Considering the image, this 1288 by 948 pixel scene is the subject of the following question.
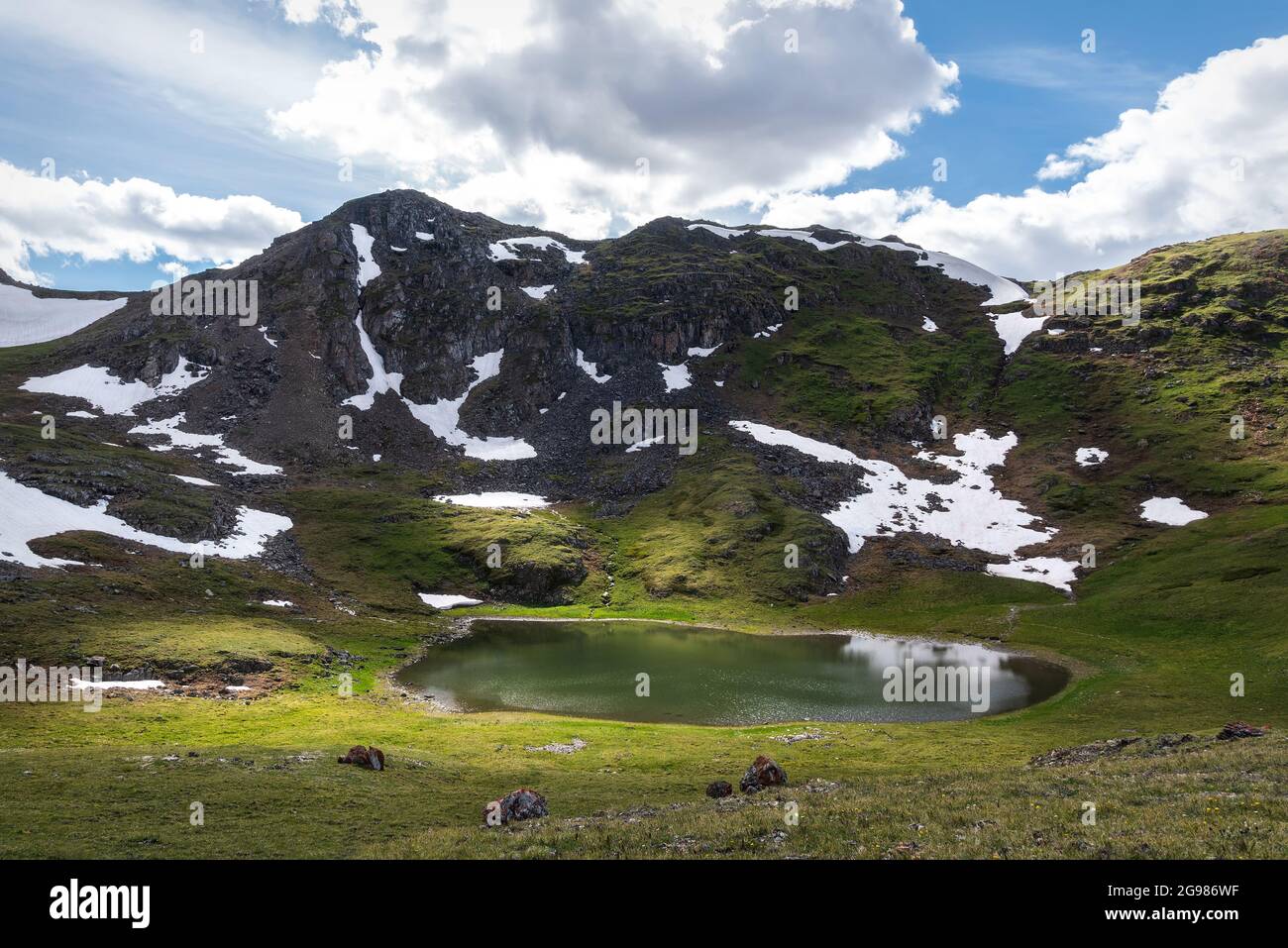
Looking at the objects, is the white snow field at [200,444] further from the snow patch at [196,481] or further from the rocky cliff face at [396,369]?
the snow patch at [196,481]

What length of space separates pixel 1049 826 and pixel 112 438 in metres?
166

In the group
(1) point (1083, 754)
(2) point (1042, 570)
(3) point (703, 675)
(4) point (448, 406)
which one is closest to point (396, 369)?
(4) point (448, 406)

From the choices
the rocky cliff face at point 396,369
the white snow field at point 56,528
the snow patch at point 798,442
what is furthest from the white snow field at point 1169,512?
the white snow field at point 56,528

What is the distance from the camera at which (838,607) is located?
10319 centimetres

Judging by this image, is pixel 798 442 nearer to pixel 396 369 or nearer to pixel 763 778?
pixel 396 369

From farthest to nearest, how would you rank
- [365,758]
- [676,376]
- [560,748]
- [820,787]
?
1. [676,376]
2. [560,748]
3. [365,758]
4. [820,787]

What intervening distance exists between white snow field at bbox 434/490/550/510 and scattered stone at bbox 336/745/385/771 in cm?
10393

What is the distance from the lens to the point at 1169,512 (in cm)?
11588

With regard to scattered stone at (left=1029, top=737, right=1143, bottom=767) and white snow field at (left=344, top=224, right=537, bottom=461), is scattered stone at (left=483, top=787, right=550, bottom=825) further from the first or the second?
white snow field at (left=344, top=224, right=537, bottom=461)

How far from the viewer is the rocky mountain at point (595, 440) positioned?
108875 mm

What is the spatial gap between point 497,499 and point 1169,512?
12793cm

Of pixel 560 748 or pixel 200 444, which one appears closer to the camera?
pixel 560 748

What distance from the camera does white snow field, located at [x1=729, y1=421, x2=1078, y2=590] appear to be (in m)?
115
